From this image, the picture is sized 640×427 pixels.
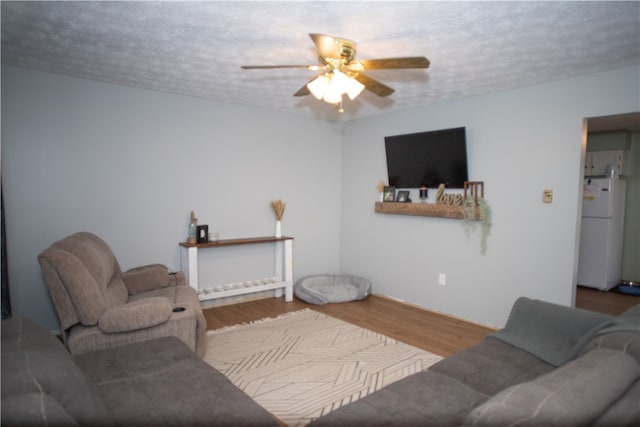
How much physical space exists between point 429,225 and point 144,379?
3301mm

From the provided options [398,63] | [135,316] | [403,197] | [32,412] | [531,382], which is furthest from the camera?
[403,197]

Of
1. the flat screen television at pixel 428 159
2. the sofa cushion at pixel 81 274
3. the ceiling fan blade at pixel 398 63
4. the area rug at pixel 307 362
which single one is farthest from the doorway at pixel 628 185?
the sofa cushion at pixel 81 274

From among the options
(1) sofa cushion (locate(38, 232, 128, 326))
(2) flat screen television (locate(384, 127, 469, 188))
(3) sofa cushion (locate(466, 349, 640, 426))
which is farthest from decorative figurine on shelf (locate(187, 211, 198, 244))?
(3) sofa cushion (locate(466, 349, 640, 426))

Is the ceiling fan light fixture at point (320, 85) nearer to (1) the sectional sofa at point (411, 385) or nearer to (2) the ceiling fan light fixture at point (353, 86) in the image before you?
(2) the ceiling fan light fixture at point (353, 86)

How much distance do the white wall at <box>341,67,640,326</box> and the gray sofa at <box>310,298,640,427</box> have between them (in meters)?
1.21

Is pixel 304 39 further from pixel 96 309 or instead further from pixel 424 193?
pixel 424 193

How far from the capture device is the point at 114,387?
174 centimetres

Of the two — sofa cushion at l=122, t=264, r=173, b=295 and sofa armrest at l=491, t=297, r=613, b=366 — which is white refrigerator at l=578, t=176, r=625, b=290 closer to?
sofa armrest at l=491, t=297, r=613, b=366

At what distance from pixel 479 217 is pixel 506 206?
0.88 feet

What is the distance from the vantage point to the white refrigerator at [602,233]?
17.0 feet

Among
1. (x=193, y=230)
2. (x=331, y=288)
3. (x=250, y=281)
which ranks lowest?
(x=331, y=288)

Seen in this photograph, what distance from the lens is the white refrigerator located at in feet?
17.0

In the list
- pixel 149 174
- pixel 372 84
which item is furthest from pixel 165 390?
pixel 149 174

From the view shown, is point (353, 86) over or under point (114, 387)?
over
